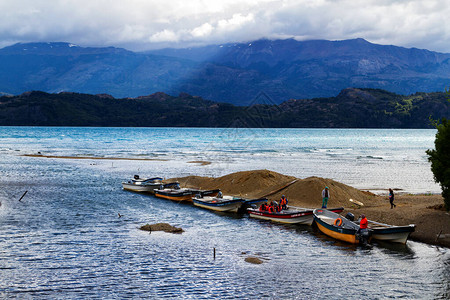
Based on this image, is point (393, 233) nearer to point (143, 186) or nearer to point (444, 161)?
point (444, 161)

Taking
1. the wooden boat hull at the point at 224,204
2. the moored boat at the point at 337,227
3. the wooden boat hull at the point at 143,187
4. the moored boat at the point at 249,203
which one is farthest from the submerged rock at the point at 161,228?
the wooden boat hull at the point at 143,187

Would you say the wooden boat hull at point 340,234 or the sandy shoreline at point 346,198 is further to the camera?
the sandy shoreline at point 346,198

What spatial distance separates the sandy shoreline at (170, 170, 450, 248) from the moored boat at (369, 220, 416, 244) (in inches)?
82.1

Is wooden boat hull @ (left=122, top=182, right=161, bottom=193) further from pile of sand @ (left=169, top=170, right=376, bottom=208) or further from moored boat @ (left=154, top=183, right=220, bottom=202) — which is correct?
pile of sand @ (left=169, top=170, right=376, bottom=208)

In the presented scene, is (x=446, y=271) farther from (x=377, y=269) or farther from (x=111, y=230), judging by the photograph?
(x=111, y=230)

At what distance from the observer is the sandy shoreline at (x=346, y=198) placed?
109 feet

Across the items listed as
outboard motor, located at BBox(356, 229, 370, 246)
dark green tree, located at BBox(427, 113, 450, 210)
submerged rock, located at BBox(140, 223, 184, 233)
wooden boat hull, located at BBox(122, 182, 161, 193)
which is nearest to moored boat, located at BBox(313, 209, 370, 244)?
outboard motor, located at BBox(356, 229, 370, 246)

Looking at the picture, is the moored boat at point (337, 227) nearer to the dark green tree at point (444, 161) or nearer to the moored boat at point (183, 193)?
the dark green tree at point (444, 161)

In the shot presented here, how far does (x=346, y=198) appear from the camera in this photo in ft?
145

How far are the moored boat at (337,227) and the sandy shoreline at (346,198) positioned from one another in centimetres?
311

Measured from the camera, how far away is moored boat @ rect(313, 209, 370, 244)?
104 feet

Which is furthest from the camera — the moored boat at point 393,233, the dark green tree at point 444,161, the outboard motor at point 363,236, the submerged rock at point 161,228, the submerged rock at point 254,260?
the submerged rock at point 161,228

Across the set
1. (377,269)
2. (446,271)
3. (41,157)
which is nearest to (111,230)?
(377,269)

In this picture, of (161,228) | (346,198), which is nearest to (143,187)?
(161,228)
